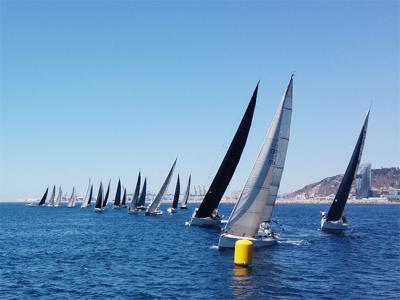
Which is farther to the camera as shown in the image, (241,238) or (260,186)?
(260,186)

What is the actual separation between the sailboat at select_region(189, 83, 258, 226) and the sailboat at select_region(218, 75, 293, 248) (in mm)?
12893

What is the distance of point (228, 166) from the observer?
201ft

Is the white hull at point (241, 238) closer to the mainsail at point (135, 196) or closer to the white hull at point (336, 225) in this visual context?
the white hull at point (336, 225)

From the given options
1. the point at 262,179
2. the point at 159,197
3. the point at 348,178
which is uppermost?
the point at 348,178

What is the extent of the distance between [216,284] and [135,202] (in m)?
98.1

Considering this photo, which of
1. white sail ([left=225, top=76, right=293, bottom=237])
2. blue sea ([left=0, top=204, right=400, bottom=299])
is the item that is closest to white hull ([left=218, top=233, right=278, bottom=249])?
white sail ([left=225, top=76, right=293, bottom=237])

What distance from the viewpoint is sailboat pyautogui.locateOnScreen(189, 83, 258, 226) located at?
56906 millimetres

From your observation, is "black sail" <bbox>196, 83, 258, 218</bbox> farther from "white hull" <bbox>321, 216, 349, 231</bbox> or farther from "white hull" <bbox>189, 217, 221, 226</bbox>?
"white hull" <bbox>321, 216, 349, 231</bbox>

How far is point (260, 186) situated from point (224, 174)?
2083 centimetres

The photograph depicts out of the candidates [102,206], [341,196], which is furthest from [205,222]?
[102,206]

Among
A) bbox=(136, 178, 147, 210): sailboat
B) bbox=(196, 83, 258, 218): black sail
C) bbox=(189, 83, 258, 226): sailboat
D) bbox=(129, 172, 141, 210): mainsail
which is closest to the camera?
bbox=(196, 83, 258, 218): black sail

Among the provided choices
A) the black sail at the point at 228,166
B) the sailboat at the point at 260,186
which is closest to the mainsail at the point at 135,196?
the black sail at the point at 228,166

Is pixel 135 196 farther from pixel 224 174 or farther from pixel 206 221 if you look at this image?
pixel 224 174

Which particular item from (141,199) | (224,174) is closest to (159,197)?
(141,199)
